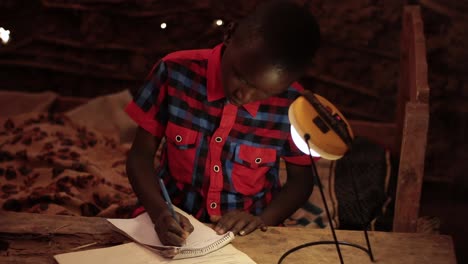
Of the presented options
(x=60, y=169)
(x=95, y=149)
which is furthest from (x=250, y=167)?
(x=95, y=149)

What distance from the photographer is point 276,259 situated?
5.23ft

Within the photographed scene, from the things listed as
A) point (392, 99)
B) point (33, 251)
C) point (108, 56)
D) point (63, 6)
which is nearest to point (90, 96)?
point (108, 56)

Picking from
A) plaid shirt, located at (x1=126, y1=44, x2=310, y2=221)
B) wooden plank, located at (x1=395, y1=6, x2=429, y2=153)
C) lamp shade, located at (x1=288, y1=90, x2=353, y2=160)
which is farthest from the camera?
wooden plank, located at (x1=395, y1=6, x2=429, y2=153)

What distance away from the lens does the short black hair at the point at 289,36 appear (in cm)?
149

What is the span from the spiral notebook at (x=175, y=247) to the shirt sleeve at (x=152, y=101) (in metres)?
0.30

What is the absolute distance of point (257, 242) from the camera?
1681 millimetres

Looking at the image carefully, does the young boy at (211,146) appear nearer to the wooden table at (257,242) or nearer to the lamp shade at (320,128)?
the wooden table at (257,242)

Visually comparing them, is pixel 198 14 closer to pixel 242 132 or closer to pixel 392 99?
pixel 392 99

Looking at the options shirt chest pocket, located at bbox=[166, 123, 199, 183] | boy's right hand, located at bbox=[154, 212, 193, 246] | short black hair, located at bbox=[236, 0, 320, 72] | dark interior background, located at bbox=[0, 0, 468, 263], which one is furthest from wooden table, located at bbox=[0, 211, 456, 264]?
dark interior background, located at bbox=[0, 0, 468, 263]

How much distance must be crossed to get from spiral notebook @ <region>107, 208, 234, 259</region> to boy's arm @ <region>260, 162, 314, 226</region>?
0.86 ft

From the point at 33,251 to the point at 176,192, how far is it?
551 millimetres

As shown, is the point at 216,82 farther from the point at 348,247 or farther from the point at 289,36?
the point at 348,247

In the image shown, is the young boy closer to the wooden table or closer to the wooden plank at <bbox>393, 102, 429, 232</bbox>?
the wooden table

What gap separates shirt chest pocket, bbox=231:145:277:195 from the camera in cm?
196
